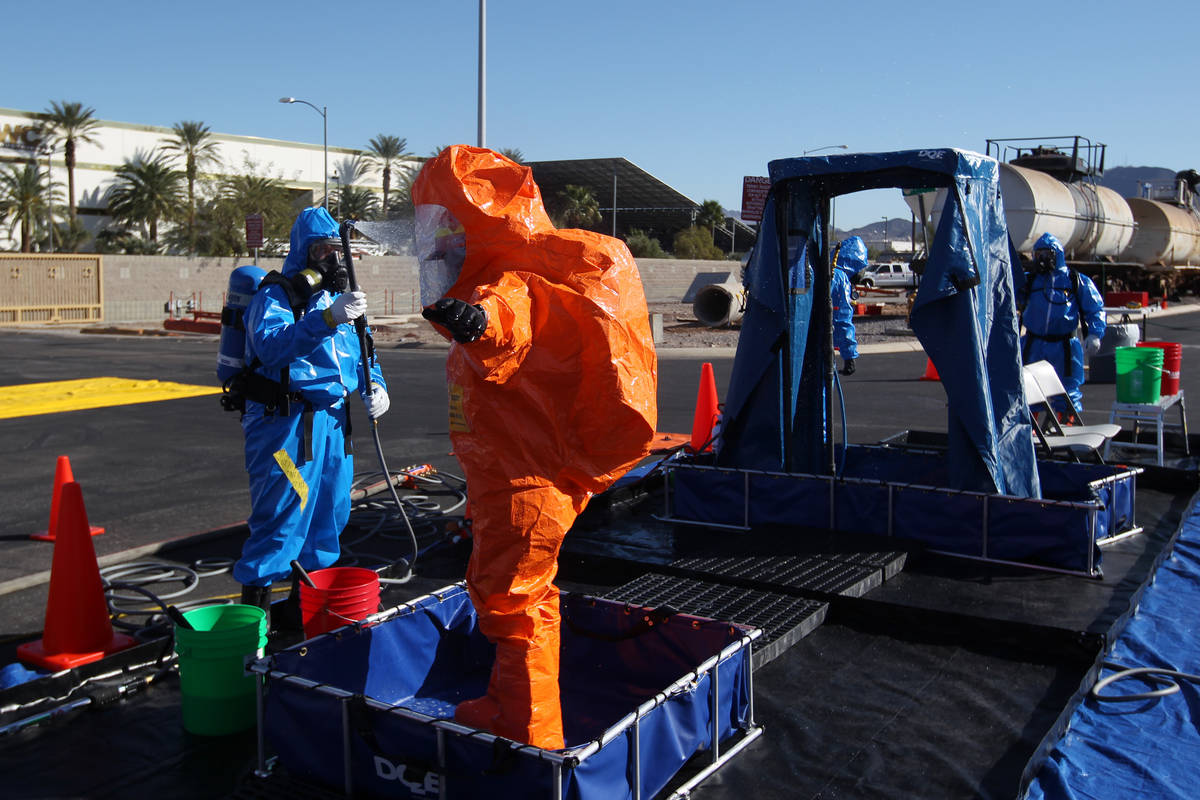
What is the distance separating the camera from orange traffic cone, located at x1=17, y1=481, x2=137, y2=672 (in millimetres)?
4613

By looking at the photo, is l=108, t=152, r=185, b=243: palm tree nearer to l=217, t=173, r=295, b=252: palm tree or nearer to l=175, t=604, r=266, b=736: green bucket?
l=217, t=173, r=295, b=252: palm tree

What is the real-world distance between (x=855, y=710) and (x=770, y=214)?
372 cm

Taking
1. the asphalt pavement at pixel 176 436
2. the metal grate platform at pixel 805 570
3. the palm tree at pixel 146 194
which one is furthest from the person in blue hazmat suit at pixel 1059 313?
the palm tree at pixel 146 194

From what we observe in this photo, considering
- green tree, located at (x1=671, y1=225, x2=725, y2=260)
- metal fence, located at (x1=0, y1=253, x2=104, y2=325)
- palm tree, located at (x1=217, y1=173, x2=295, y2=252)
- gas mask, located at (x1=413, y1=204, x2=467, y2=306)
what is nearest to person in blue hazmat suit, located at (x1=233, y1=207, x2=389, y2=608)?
gas mask, located at (x1=413, y1=204, x2=467, y2=306)

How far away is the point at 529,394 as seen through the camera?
11.0ft

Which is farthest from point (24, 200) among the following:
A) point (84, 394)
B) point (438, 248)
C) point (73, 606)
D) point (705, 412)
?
point (438, 248)

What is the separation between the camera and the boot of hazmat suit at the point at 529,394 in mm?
3334

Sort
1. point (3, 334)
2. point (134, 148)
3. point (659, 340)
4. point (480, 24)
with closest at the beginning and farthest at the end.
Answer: point (480, 24)
point (659, 340)
point (3, 334)
point (134, 148)

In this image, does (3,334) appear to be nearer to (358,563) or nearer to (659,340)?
(659,340)

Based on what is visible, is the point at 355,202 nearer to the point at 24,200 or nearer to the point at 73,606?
the point at 24,200

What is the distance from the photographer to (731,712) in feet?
13.1

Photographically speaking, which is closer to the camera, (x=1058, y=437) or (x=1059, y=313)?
(x=1058, y=437)

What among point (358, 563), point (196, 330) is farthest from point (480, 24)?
point (196, 330)

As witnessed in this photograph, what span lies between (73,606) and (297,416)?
4.42 ft
